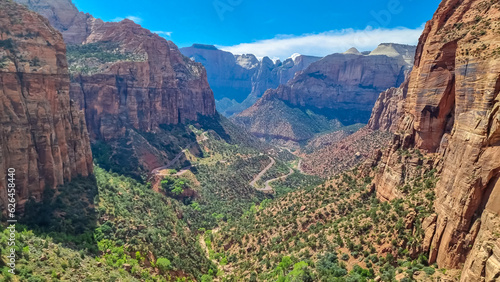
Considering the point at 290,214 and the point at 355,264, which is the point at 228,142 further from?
the point at 355,264

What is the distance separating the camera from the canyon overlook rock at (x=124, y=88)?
108 m

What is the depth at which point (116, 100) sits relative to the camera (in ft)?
367

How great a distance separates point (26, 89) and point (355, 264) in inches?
2483

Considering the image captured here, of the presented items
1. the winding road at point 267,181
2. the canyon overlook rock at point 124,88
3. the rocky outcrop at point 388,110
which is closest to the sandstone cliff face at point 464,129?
the winding road at point 267,181

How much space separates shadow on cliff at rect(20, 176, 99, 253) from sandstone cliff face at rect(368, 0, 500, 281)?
52.6m

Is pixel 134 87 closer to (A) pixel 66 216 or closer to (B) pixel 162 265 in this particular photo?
(A) pixel 66 216

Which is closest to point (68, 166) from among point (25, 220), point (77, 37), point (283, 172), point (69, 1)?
point (25, 220)

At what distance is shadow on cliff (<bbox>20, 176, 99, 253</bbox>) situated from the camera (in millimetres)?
49250

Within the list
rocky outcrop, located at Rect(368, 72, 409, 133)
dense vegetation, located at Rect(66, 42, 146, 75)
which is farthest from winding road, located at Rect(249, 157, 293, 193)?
dense vegetation, located at Rect(66, 42, 146, 75)

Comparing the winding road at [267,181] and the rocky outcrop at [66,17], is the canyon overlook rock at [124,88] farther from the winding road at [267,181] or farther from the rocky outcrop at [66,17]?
the winding road at [267,181]

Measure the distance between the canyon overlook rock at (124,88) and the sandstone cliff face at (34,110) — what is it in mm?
40987

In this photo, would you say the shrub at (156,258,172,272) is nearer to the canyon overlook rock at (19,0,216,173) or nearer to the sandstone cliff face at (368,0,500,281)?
the sandstone cliff face at (368,0,500,281)

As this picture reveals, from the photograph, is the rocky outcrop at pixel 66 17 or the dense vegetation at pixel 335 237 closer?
the dense vegetation at pixel 335 237

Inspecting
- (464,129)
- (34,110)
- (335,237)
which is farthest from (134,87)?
(464,129)
